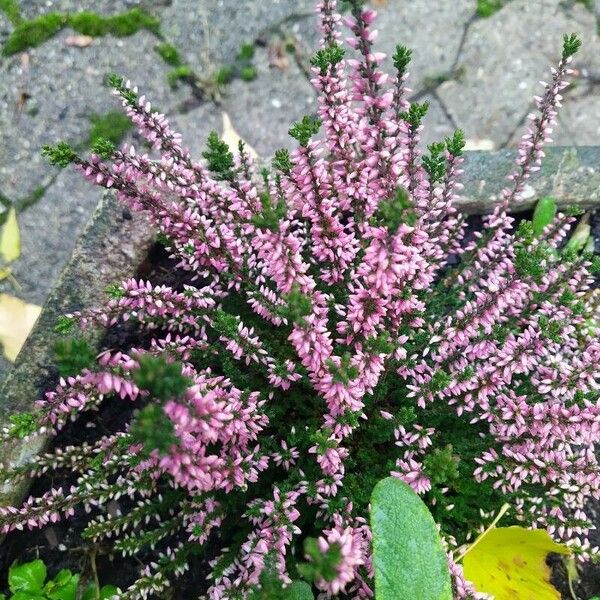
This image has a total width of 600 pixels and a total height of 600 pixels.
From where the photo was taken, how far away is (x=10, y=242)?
11.1 feet

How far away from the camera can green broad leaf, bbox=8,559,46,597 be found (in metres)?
2.29

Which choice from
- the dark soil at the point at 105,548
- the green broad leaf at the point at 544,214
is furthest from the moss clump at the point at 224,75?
the green broad leaf at the point at 544,214

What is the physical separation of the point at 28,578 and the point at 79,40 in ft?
9.05

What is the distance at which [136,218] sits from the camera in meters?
2.64

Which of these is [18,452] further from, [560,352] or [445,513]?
[560,352]

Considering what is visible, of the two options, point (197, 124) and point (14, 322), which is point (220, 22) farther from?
point (14, 322)

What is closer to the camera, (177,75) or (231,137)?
(231,137)

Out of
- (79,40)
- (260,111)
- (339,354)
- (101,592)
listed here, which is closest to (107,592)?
(101,592)

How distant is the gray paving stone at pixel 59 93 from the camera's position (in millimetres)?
3564

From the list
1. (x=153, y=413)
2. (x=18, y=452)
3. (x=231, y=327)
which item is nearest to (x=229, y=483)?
(x=231, y=327)

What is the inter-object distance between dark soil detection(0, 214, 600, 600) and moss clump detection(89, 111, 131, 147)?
97 centimetres

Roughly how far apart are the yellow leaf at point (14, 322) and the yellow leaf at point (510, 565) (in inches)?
83.5

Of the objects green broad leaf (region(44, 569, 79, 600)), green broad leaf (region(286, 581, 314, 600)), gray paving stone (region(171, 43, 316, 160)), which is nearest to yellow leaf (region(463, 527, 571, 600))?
green broad leaf (region(286, 581, 314, 600))

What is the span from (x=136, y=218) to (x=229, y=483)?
1.19m
